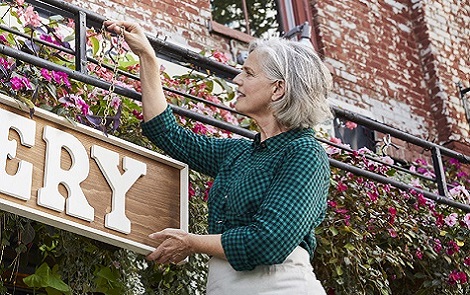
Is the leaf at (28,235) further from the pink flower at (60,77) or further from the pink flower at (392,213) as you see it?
the pink flower at (392,213)

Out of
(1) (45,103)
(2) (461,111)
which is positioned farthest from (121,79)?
(2) (461,111)

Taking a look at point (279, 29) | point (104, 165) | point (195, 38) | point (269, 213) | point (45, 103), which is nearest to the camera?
point (269, 213)

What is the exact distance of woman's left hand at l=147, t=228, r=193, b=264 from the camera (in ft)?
9.93

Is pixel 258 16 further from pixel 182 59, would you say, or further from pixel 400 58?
pixel 182 59

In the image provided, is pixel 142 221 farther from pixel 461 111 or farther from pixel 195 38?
pixel 461 111

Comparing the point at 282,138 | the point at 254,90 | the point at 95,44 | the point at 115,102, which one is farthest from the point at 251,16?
the point at 282,138

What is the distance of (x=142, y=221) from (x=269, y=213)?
533 mm

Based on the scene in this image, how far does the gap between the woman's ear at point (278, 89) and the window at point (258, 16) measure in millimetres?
3884

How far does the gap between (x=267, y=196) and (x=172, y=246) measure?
36cm

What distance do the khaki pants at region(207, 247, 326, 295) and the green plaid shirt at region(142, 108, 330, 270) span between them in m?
0.05

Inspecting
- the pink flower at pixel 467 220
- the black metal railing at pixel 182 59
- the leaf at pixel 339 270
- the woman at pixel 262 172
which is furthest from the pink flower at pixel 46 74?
the pink flower at pixel 467 220

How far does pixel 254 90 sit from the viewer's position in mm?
3213

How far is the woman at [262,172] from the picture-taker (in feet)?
9.43

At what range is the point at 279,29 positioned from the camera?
777 centimetres
